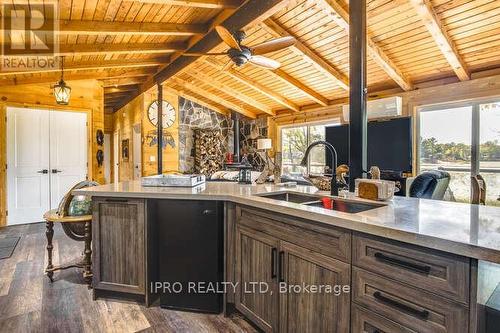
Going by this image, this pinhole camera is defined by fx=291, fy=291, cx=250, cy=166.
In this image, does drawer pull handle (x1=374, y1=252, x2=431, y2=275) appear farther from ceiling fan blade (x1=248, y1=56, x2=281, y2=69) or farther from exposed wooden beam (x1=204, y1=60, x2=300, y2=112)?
exposed wooden beam (x1=204, y1=60, x2=300, y2=112)

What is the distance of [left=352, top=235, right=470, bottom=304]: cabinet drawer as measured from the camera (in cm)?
101

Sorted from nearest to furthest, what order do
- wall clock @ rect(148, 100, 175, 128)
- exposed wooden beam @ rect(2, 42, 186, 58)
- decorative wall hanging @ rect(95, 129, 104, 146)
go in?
exposed wooden beam @ rect(2, 42, 186, 58)
decorative wall hanging @ rect(95, 129, 104, 146)
wall clock @ rect(148, 100, 175, 128)

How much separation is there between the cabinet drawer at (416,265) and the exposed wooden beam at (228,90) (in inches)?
230

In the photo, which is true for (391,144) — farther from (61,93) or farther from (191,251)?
(61,93)

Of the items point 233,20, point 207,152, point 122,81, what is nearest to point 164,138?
point 207,152

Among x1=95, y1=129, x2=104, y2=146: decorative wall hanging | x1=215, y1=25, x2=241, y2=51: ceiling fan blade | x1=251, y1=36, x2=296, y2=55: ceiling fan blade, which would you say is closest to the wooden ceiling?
x1=251, y1=36, x2=296, y2=55: ceiling fan blade

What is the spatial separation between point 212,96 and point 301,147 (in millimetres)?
2718

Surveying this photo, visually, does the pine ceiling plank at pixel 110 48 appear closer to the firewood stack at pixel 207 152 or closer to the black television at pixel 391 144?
the firewood stack at pixel 207 152

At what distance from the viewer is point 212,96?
7730 millimetres

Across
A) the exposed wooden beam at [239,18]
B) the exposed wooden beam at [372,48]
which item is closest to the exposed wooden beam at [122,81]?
the exposed wooden beam at [239,18]

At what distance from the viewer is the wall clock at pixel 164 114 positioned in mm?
7308

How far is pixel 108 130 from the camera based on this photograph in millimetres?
10547

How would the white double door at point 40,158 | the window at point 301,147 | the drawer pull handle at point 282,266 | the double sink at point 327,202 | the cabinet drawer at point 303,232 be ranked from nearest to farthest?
1. the cabinet drawer at point 303,232
2. the drawer pull handle at point 282,266
3. the double sink at point 327,202
4. the white double door at point 40,158
5. the window at point 301,147

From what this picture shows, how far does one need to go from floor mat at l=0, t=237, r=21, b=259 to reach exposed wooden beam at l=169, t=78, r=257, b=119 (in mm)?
4324
